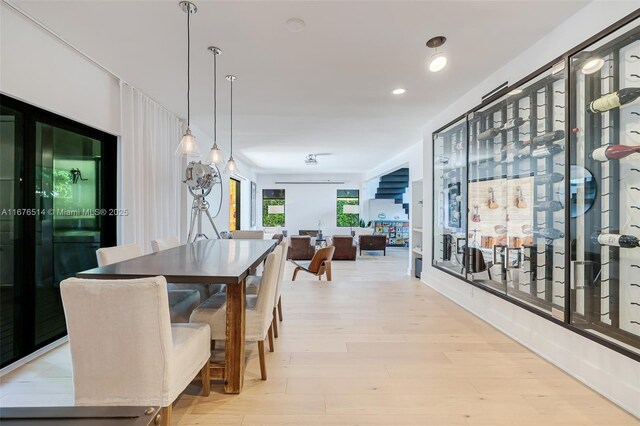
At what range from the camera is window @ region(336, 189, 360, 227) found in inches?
461

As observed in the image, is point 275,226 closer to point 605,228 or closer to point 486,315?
point 486,315

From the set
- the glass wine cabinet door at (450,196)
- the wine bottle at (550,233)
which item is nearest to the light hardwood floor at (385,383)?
the wine bottle at (550,233)

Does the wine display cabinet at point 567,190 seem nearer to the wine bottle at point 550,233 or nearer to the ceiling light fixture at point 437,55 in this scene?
the wine bottle at point 550,233

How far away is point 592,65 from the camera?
7.02 ft

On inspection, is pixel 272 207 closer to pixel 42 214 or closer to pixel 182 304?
pixel 42 214

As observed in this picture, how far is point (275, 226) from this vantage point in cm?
1163

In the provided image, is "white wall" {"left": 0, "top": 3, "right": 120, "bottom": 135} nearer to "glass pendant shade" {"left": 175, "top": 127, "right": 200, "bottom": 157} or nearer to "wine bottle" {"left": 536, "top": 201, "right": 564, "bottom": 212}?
"glass pendant shade" {"left": 175, "top": 127, "right": 200, "bottom": 157}

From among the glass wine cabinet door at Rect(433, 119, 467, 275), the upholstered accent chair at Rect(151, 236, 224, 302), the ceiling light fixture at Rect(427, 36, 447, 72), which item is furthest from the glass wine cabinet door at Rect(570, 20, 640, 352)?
the upholstered accent chair at Rect(151, 236, 224, 302)

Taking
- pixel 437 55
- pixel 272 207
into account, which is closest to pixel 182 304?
pixel 437 55

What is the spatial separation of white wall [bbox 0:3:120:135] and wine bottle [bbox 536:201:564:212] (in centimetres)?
419

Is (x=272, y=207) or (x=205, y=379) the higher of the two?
(x=272, y=207)

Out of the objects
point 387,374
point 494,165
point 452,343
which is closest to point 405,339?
point 452,343

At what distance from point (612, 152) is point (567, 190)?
378 mm

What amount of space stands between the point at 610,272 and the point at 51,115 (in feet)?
14.7
